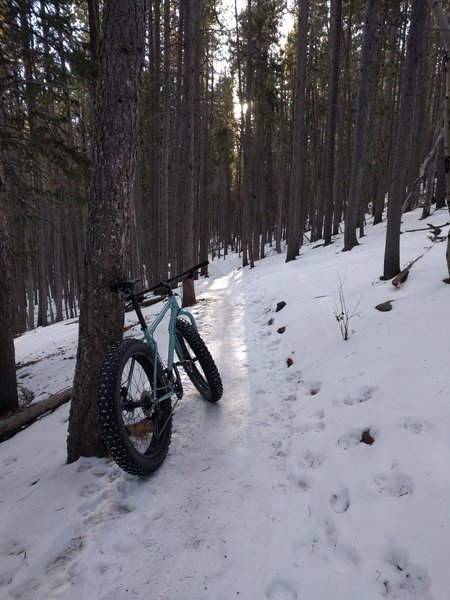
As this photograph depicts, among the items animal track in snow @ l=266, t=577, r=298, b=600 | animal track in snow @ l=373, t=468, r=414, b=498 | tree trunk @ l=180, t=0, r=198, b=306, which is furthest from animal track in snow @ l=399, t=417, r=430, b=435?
tree trunk @ l=180, t=0, r=198, b=306

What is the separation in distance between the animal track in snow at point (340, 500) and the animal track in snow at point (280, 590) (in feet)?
1.90

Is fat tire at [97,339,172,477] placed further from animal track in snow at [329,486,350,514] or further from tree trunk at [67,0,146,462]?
animal track in snow at [329,486,350,514]

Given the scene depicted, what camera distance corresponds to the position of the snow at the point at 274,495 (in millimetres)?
1951

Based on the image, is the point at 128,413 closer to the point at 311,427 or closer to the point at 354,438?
the point at 311,427

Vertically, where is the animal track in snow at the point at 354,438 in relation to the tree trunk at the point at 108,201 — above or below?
below

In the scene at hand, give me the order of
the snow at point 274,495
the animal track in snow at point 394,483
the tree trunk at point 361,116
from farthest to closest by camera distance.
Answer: the tree trunk at point 361,116 < the animal track in snow at point 394,483 < the snow at point 274,495

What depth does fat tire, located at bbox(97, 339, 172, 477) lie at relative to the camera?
2404mm

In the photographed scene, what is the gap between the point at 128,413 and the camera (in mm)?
2957

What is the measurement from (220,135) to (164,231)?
8.57 m

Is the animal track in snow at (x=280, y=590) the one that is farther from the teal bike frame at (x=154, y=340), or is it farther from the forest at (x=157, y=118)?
the forest at (x=157, y=118)

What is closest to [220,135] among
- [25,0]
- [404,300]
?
[25,0]

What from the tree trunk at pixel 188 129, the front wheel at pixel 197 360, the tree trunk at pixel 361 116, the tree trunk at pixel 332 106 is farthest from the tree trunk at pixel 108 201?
the tree trunk at pixel 332 106

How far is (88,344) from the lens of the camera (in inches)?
121

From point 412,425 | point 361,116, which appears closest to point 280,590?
point 412,425
